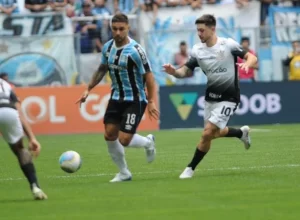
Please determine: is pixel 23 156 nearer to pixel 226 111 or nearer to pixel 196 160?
pixel 196 160

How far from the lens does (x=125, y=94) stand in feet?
48.0

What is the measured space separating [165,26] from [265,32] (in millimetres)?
2777

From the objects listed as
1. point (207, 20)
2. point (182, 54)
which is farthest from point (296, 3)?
point (207, 20)

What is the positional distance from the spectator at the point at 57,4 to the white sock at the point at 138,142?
48.0ft

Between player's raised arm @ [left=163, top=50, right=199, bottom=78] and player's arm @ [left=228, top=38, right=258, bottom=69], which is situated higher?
player's arm @ [left=228, top=38, right=258, bottom=69]

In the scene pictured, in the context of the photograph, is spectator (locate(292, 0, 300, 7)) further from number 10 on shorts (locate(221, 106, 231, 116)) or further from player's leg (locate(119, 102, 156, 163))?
player's leg (locate(119, 102, 156, 163))

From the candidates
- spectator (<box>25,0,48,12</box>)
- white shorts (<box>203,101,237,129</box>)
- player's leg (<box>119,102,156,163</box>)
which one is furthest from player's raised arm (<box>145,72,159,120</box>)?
spectator (<box>25,0,48,12</box>)

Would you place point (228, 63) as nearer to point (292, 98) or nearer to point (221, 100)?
point (221, 100)

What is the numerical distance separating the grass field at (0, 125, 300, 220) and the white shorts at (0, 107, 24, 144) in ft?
2.48

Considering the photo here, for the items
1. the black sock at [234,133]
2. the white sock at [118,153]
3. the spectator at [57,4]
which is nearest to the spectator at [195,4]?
the spectator at [57,4]

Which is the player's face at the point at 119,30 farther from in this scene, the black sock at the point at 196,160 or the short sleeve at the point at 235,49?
the black sock at the point at 196,160

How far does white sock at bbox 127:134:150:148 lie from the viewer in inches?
579

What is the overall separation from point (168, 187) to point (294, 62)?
54.9 feet

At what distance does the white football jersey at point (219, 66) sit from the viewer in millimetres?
15039
